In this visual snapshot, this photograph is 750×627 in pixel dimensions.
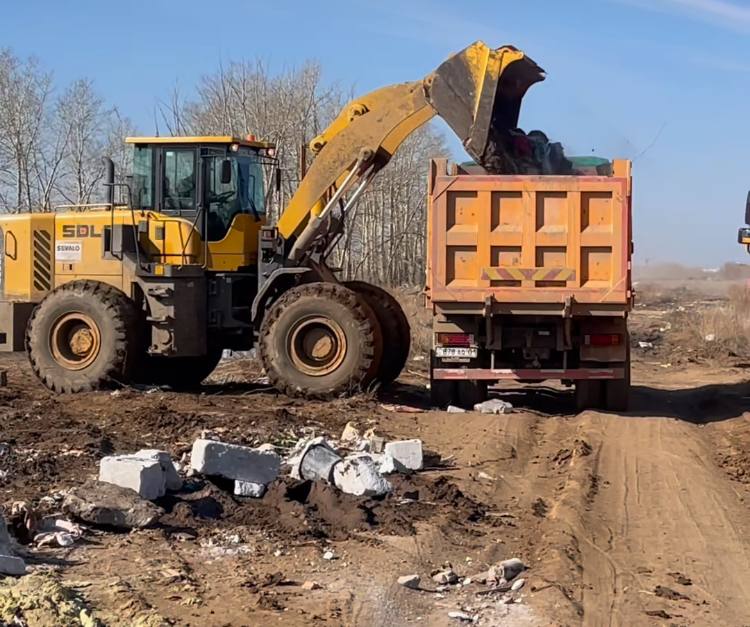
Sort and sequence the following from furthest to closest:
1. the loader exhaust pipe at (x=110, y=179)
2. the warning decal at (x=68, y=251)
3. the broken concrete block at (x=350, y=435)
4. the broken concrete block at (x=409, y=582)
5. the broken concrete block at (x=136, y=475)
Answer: the warning decal at (x=68, y=251)
the loader exhaust pipe at (x=110, y=179)
the broken concrete block at (x=350, y=435)
the broken concrete block at (x=136, y=475)
the broken concrete block at (x=409, y=582)

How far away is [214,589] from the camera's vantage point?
6.60 m

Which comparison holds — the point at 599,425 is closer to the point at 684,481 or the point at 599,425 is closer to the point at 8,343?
the point at 684,481

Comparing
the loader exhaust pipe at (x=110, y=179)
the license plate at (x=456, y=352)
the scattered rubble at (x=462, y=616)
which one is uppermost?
the loader exhaust pipe at (x=110, y=179)

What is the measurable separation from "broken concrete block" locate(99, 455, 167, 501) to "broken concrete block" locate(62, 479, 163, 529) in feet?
0.41

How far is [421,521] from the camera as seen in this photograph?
27.4ft

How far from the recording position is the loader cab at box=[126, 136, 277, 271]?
49.3 feet

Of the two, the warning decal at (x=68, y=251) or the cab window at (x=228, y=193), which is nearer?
the cab window at (x=228, y=193)

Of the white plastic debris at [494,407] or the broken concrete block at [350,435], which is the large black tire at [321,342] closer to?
the white plastic debris at [494,407]

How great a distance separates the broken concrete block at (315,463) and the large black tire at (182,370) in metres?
6.85

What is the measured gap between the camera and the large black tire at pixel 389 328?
15.2 m

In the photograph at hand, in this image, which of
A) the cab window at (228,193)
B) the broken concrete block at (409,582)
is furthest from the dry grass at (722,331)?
the broken concrete block at (409,582)

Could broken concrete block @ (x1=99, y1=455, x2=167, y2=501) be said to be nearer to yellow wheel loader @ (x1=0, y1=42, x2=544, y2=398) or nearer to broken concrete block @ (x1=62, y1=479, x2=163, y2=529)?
broken concrete block @ (x1=62, y1=479, x2=163, y2=529)

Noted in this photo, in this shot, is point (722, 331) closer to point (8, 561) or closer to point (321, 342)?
point (321, 342)

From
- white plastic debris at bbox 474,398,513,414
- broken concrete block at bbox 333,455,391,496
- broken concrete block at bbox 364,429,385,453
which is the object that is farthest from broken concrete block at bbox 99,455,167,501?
white plastic debris at bbox 474,398,513,414
